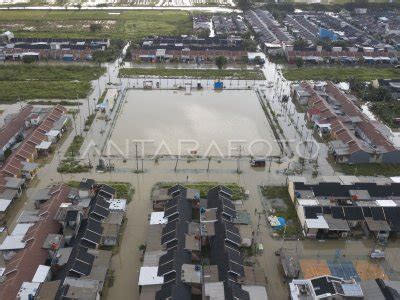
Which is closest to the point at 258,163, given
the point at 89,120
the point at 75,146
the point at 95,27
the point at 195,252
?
the point at 195,252

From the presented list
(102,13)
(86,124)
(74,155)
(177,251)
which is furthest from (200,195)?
(102,13)

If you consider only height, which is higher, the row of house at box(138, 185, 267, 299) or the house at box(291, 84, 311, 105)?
the house at box(291, 84, 311, 105)

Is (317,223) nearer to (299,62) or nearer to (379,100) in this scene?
(379,100)

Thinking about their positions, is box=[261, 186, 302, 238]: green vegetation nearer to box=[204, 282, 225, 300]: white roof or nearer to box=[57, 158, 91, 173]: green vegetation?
box=[204, 282, 225, 300]: white roof

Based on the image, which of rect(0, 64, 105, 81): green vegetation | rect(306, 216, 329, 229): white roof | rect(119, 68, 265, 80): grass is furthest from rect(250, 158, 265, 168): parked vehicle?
rect(0, 64, 105, 81): green vegetation

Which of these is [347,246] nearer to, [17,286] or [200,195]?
[200,195]

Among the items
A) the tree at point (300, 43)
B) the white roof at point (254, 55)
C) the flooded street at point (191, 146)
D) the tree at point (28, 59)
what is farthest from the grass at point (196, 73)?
the tree at point (28, 59)
